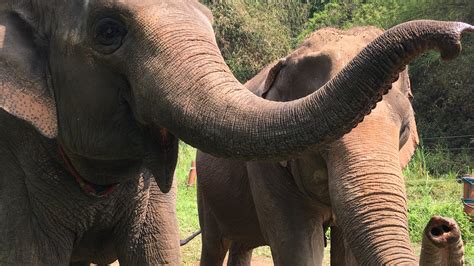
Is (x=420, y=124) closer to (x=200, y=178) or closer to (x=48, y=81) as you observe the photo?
(x=200, y=178)

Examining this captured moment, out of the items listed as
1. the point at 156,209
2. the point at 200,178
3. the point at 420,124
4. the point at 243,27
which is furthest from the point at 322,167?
the point at 243,27

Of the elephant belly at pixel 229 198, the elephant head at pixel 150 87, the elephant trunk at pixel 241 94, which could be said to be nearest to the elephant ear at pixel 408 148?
the elephant belly at pixel 229 198

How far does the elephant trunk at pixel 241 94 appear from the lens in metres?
2.19

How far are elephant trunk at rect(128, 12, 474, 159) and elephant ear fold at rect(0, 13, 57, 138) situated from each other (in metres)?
0.44

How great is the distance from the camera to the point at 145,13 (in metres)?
2.65

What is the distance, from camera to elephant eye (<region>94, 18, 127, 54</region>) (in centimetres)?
272

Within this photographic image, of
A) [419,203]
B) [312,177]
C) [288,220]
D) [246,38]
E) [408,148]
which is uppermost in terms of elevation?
[312,177]

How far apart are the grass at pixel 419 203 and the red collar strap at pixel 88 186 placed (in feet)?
14.0

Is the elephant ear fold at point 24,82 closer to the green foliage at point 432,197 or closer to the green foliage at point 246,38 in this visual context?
the green foliage at point 432,197

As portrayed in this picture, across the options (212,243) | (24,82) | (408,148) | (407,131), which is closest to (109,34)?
(24,82)

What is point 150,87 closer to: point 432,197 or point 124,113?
point 124,113

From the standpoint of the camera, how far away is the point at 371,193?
3.40 m

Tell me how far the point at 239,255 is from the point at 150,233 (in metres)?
2.96

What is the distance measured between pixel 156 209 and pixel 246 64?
1919cm
